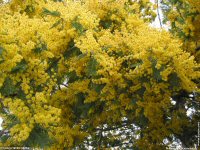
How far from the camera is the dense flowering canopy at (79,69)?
5.20 meters

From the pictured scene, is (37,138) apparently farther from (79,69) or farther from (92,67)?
(79,69)

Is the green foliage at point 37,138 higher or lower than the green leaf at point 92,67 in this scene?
lower

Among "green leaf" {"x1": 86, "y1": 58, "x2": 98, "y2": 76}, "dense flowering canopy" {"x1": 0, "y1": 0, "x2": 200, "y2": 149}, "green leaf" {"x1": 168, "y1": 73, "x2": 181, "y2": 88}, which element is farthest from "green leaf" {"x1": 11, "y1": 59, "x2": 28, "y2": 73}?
"green leaf" {"x1": 168, "y1": 73, "x2": 181, "y2": 88}

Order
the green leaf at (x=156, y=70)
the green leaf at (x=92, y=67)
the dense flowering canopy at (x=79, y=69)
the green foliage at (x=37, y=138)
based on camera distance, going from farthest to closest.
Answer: the green leaf at (x=92, y=67) → the green leaf at (x=156, y=70) → the dense flowering canopy at (x=79, y=69) → the green foliage at (x=37, y=138)

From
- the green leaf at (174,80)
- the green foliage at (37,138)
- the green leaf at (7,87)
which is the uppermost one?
the green leaf at (174,80)

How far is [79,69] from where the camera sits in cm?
631

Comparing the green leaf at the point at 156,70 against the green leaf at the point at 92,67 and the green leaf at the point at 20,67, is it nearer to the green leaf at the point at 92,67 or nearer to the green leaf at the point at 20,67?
the green leaf at the point at 92,67

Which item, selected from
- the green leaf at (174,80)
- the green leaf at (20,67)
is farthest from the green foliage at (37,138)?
the green leaf at (174,80)

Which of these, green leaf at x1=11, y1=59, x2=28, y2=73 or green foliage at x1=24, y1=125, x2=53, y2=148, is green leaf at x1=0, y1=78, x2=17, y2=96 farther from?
green foliage at x1=24, y1=125, x2=53, y2=148

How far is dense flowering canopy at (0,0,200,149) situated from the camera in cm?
520

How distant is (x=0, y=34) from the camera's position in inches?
199

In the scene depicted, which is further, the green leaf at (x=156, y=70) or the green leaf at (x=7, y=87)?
the green leaf at (x=156, y=70)

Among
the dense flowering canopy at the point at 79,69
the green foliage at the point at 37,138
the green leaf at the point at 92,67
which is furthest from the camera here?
the green leaf at the point at 92,67

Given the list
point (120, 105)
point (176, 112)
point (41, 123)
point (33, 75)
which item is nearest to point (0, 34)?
point (33, 75)
